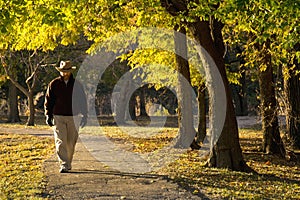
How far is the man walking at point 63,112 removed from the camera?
403 inches

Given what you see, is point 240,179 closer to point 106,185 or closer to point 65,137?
point 106,185

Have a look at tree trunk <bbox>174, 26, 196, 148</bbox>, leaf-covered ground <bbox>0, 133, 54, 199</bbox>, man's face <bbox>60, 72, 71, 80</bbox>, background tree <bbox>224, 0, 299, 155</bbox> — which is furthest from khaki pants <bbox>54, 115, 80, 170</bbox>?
tree trunk <bbox>174, 26, 196, 148</bbox>

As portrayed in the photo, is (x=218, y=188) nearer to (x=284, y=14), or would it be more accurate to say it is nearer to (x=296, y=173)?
(x=284, y=14)

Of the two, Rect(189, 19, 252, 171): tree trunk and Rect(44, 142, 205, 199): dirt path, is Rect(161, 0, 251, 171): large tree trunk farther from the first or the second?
Rect(44, 142, 205, 199): dirt path

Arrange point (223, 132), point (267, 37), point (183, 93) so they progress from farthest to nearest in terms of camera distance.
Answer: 1. point (183, 93)
2. point (223, 132)
3. point (267, 37)

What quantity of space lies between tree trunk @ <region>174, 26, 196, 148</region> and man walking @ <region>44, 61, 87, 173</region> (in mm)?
6014

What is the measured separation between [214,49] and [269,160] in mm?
4603

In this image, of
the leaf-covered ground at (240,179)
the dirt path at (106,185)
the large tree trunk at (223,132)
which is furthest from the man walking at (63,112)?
the large tree trunk at (223,132)

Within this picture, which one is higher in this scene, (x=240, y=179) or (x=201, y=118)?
(x=201, y=118)

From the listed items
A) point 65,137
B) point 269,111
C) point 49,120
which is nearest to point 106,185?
point 65,137

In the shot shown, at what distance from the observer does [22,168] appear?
11.4 meters

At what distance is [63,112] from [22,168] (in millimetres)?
2053

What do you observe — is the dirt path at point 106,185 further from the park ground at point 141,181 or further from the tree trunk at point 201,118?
the tree trunk at point 201,118

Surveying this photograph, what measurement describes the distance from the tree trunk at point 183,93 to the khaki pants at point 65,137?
20.0ft
